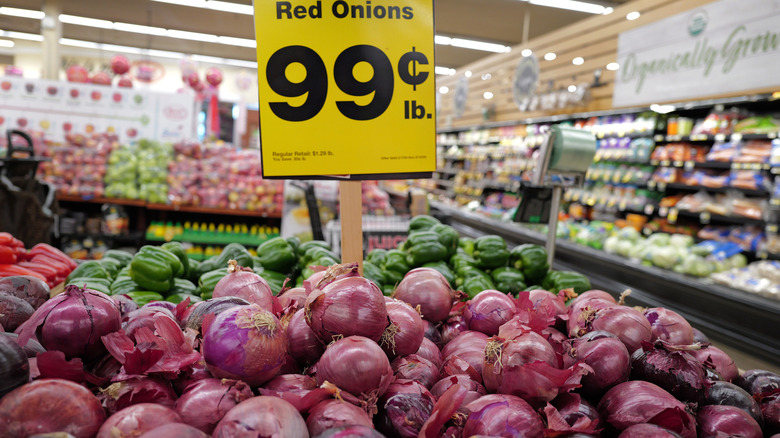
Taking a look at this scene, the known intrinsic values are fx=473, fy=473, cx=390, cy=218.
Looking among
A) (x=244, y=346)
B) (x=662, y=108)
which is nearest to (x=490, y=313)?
(x=244, y=346)

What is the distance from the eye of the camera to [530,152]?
901 cm

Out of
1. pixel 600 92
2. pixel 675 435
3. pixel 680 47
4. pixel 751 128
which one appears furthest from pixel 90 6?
pixel 675 435

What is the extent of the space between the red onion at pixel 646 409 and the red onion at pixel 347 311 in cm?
48

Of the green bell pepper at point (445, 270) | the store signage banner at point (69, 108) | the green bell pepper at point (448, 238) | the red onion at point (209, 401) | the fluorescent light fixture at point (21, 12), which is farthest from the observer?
the fluorescent light fixture at point (21, 12)

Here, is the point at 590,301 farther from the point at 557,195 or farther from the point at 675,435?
the point at 557,195

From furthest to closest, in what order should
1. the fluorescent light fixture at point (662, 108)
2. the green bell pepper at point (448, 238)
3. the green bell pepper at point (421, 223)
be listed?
the fluorescent light fixture at point (662, 108) < the green bell pepper at point (421, 223) < the green bell pepper at point (448, 238)

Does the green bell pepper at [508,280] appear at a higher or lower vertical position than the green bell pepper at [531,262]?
lower

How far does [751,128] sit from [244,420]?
5674 millimetres

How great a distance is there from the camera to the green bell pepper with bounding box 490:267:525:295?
2.33 m

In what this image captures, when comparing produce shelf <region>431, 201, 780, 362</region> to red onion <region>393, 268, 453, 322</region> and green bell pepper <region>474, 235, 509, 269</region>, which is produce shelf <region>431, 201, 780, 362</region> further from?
red onion <region>393, 268, 453, 322</region>

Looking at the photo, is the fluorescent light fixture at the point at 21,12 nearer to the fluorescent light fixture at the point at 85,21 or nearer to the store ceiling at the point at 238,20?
the store ceiling at the point at 238,20

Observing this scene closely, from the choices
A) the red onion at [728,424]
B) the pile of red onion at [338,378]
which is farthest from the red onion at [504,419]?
the red onion at [728,424]

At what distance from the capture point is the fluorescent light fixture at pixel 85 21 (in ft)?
43.4

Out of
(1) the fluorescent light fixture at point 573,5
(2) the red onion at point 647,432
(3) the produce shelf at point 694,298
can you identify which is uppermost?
(1) the fluorescent light fixture at point 573,5
